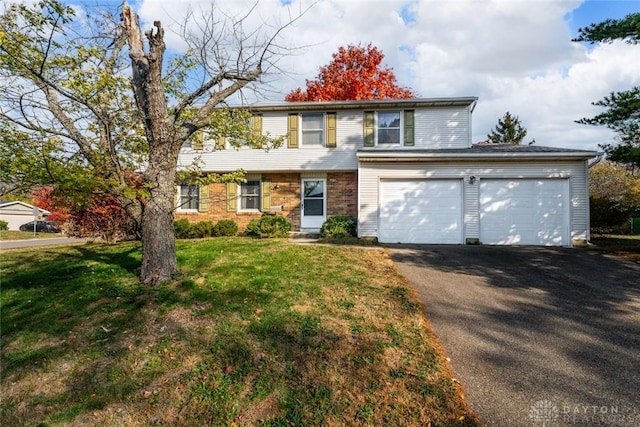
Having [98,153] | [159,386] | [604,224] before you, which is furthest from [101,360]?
[604,224]

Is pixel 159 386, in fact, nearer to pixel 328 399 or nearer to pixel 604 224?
pixel 328 399

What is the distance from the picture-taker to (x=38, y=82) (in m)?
5.10

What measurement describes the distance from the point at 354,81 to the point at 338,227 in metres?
15.8

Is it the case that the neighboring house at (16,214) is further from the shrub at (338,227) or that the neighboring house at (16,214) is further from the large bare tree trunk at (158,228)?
the large bare tree trunk at (158,228)

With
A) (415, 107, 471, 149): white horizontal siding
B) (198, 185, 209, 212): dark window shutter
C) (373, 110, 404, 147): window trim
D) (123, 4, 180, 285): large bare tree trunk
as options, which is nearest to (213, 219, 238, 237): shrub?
(198, 185, 209, 212): dark window shutter

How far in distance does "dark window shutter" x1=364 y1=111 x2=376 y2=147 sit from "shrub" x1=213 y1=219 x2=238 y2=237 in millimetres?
6037

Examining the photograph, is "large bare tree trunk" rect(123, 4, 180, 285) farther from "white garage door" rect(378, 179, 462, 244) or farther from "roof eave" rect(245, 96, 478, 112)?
"white garage door" rect(378, 179, 462, 244)

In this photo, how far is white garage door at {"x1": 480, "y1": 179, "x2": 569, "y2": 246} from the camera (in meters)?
10.8

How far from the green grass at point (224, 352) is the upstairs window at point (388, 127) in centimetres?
821

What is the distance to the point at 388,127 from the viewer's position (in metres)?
13.3

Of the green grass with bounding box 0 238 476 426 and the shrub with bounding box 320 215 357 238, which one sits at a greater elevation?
the shrub with bounding box 320 215 357 238

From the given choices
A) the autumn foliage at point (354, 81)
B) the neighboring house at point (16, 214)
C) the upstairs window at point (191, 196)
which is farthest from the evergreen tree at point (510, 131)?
the neighboring house at point (16, 214)

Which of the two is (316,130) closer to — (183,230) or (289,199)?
(289,199)

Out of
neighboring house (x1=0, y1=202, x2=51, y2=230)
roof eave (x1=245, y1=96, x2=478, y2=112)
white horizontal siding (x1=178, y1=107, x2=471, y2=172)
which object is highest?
roof eave (x1=245, y1=96, x2=478, y2=112)
